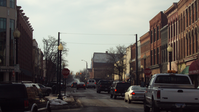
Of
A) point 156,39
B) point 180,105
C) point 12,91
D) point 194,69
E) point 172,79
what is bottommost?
point 180,105

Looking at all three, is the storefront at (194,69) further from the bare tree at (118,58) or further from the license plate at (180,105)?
the bare tree at (118,58)

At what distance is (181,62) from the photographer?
4228 cm

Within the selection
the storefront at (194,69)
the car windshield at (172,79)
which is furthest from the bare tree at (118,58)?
the car windshield at (172,79)

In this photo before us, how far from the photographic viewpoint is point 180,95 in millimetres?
12305

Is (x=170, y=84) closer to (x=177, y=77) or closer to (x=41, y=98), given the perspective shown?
(x=177, y=77)

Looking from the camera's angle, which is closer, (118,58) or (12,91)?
(12,91)

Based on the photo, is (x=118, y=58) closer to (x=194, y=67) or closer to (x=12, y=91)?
(x=194, y=67)

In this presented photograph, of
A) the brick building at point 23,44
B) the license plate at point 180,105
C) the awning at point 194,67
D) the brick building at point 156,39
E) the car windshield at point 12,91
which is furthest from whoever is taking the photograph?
the brick building at point 23,44

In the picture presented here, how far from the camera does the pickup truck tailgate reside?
1229 cm

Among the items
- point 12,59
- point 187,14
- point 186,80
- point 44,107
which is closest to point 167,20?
point 187,14

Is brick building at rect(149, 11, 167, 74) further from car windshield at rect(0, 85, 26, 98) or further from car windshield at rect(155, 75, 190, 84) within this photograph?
car windshield at rect(0, 85, 26, 98)

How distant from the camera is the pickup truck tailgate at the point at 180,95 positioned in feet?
40.3

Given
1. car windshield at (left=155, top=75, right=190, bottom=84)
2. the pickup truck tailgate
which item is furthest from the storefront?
the pickup truck tailgate

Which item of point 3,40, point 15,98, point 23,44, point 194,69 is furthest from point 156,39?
point 15,98
